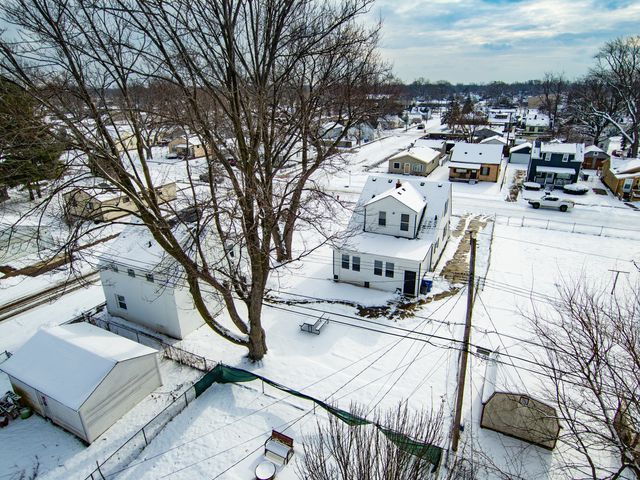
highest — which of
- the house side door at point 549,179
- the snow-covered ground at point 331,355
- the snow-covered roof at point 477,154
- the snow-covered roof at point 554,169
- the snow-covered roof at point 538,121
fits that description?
the snow-covered roof at point 538,121

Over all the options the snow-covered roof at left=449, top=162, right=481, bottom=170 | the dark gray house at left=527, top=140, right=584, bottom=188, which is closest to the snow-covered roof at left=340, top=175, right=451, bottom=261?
the snow-covered roof at left=449, top=162, right=481, bottom=170

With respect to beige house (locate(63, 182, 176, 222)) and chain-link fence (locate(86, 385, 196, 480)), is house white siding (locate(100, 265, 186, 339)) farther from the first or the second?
chain-link fence (locate(86, 385, 196, 480))

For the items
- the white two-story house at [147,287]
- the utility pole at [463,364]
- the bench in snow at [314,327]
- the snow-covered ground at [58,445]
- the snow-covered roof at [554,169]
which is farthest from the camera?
the snow-covered roof at [554,169]

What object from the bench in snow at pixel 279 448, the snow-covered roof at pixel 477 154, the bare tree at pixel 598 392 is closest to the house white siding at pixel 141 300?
the bench in snow at pixel 279 448

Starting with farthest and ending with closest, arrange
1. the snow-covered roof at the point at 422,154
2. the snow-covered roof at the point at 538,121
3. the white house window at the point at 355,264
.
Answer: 1. the snow-covered roof at the point at 538,121
2. the snow-covered roof at the point at 422,154
3. the white house window at the point at 355,264

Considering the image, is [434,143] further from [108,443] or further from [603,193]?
[108,443]

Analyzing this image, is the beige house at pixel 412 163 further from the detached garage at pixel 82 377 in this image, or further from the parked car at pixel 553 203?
the detached garage at pixel 82 377

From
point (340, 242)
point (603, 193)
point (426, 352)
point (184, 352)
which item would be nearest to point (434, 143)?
point (603, 193)

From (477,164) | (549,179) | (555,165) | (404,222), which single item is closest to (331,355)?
(404,222)
